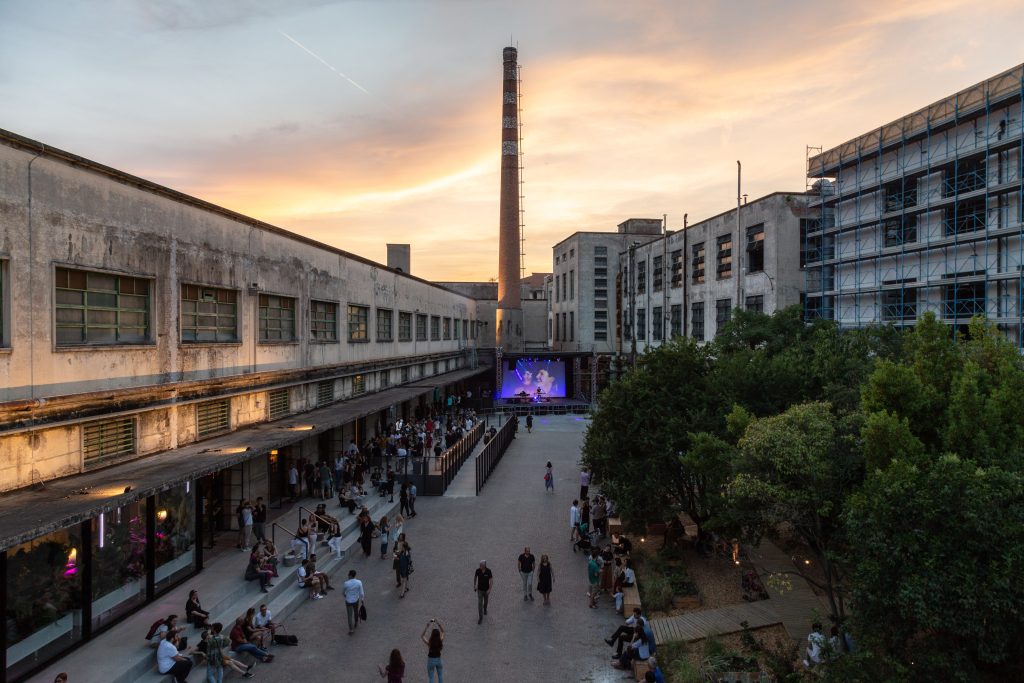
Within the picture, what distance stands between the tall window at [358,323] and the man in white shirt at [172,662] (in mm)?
17861

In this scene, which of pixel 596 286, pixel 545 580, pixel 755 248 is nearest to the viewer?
pixel 545 580

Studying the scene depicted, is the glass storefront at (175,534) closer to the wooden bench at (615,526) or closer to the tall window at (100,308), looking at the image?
the tall window at (100,308)

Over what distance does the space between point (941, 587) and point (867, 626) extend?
4.96 ft

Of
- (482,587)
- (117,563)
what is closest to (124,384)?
(117,563)

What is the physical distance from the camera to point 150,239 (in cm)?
1544

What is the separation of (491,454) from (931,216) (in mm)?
22712

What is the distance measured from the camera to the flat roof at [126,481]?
34.3ft

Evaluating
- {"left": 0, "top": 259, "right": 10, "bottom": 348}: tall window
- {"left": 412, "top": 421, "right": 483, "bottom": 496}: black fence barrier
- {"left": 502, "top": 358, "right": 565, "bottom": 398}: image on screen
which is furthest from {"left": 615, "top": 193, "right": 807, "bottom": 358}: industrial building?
{"left": 0, "top": 259, "right": 10, "bottom": 348}: tall window

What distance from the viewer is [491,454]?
32438 mm

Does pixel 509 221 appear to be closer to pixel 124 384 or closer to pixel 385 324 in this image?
pixel 385 324

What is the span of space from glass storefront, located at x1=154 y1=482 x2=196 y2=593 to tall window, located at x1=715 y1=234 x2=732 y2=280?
1405 inches

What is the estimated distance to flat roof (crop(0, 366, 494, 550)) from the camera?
412 inches

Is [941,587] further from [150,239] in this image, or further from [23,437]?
[150,239]

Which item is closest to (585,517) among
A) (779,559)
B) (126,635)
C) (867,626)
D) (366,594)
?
(779,559)
